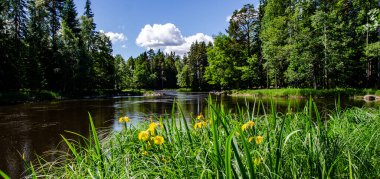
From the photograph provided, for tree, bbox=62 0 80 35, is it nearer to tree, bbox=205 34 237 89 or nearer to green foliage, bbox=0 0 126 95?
green foliage, bbox=0 0 126 95

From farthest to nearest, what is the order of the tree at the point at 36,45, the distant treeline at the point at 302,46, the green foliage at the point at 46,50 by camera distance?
the tree at the point at 36,45
the green foliage at the point at 46,50
the distant treeline at the point at 302,46

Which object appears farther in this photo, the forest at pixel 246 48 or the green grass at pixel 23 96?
the forest at pixel 246 48

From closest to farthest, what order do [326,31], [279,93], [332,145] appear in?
1. [332,145]
2. [326,31]
3. [279,93]

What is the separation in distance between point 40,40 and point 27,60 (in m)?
5.29

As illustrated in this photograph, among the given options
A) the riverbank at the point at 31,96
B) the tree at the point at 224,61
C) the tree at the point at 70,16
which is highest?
the tree at the point at 70,16

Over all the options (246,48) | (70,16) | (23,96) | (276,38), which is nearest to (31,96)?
(23,96)

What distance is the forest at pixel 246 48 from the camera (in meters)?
25.0

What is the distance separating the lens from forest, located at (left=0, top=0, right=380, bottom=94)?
82.1ft

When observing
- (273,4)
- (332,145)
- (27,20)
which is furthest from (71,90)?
(332,145)

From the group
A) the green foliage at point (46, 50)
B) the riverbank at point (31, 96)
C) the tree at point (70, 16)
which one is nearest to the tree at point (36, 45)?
the green foliage at point (46, 50)

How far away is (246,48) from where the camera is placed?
4009cm

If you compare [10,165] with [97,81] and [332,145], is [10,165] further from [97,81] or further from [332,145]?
[97,81]

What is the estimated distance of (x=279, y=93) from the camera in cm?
2683

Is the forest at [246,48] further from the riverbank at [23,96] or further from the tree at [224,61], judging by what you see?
the riverbank at [23,96]
